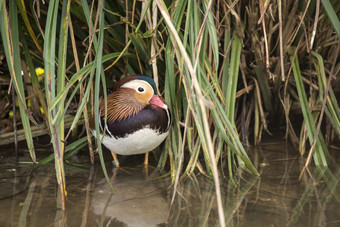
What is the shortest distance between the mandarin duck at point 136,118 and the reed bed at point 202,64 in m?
0.10

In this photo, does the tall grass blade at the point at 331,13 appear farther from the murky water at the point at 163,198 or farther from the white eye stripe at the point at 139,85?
the white eye stripe at the point at 139,85

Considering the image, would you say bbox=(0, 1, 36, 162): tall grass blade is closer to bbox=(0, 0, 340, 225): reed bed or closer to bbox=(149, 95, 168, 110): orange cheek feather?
bbox=(0, 0, 340, 225): reed bed

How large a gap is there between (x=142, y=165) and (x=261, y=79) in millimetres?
983

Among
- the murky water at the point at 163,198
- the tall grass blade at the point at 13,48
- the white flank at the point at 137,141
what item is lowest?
the murky water at the point at 163,198

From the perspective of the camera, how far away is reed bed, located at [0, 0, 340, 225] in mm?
2402

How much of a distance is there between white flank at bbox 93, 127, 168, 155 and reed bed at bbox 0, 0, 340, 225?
135 mm

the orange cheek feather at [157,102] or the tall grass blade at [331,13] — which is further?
the orange cheek feather at [157,102]

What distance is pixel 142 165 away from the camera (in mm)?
2967

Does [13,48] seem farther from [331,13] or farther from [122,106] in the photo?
[331,13]

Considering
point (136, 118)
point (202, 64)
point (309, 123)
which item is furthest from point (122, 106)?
point (309, 123)

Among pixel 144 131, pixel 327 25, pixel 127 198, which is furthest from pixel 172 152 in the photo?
pixel 327 25

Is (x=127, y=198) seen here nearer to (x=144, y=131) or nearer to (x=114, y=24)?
(x=144, y=131)

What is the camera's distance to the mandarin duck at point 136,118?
2627 millimetres

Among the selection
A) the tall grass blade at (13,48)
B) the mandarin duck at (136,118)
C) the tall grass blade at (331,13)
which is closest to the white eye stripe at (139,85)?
the mandarin duck at (136,118)
